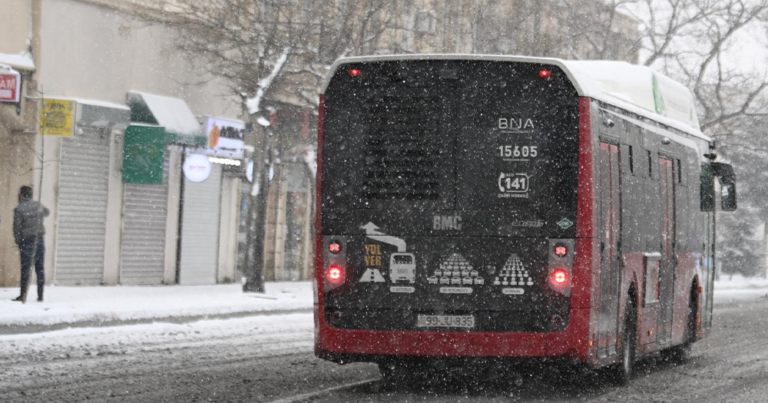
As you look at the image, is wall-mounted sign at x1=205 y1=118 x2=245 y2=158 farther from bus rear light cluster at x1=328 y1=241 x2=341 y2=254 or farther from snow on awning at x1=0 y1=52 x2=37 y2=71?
bus rear light cluster at x1=328 y1=241 x2=341 y2=254

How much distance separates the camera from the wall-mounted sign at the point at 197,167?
30172mm

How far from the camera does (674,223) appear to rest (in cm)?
1496

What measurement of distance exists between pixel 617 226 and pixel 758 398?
1.95m

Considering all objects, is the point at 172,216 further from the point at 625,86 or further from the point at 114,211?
the point at 625,86

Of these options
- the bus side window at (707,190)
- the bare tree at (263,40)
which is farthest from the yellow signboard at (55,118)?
the bus side window at (707,190)

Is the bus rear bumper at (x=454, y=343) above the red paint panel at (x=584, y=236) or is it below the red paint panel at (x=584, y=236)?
below

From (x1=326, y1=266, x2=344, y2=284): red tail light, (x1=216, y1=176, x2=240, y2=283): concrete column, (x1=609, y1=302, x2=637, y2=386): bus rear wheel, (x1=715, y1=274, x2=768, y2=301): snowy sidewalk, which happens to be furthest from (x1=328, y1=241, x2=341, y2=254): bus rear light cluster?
(x1=715, y1=274, x2=768, y2=301): snowy sidewalk

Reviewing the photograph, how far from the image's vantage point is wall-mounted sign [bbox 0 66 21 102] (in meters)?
23.9

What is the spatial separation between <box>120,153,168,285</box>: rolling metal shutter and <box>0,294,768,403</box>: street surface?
10247mm

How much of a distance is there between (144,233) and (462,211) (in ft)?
61.9

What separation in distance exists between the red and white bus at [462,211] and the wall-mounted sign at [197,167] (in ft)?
61.7

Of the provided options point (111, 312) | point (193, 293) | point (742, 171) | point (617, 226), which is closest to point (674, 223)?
point (617, 226)

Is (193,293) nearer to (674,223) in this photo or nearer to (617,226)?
(674,223)

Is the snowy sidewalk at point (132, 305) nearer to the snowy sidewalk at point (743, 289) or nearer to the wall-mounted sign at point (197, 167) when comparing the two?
the wall-mounted sign at point (197, 167)
